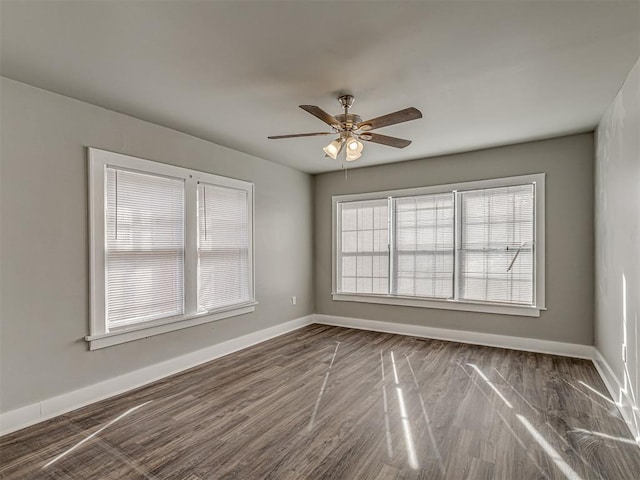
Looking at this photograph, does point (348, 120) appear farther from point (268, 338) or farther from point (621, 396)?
point (268, 338)

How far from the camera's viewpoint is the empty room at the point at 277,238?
2.10 m

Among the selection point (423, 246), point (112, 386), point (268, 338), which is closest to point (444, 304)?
point (423, 246)

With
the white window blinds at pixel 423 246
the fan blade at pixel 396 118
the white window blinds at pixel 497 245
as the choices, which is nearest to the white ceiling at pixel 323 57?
the fan blade at pixel 396 118

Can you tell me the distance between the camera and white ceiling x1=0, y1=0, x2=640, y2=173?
1869mm

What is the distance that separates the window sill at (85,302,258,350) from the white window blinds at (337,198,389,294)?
1.86 meters

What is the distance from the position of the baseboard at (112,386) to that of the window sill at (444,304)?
160 centimetres

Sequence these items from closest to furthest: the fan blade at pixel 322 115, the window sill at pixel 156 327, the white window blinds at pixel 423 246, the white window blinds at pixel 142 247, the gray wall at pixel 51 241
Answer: the fan blade at pixel 322 115 < the gray wall at pixel 51 241 < the window sill at pixel 156 327 < the white window blinds at pixel 142 247 < the white window blinds at pixel 423 246

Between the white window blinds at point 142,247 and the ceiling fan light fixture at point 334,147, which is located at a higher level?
the ceiling fan light fixture at point 334,147

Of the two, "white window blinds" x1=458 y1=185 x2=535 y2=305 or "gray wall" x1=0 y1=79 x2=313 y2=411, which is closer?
"gray wall" x1=0 y1=79 x2=313 y2=411

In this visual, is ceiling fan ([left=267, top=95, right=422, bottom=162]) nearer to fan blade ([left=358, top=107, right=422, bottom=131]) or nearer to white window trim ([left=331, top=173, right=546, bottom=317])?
fan blade ([left=358, top=107, right=422, bottom=131])

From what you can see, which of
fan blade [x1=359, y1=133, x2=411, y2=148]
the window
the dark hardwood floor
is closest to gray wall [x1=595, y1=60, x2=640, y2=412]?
the dark hardwood floor

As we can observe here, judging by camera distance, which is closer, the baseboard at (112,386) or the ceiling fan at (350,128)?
the baseboard at (112,386)

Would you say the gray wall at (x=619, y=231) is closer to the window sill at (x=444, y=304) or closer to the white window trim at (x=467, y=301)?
the white window trim at (x=467, y=301)

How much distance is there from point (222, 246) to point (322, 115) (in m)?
2.33
